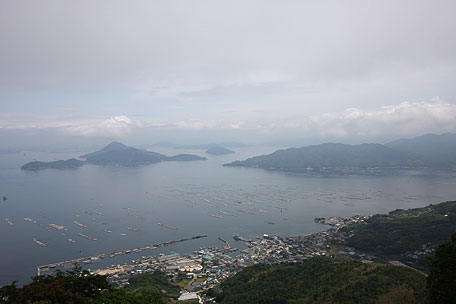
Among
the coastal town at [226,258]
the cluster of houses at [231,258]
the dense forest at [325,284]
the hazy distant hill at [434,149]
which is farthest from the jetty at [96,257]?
the hazy distant hill at [434,149]

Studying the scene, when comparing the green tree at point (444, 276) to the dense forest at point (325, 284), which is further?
the dense forest at point (325, 284)

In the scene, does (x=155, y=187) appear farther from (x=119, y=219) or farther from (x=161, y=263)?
(x=161, y=263)

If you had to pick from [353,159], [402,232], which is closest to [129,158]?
[353,159]

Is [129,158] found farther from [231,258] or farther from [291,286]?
[291,286]

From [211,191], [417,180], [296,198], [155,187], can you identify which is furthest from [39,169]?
[417,180]

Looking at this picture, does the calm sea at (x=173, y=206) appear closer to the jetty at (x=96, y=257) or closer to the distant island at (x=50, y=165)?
the jetty at (x=96, y=257)

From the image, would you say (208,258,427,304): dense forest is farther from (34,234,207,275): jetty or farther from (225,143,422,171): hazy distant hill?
(225,143,422,171): hazy distant hill

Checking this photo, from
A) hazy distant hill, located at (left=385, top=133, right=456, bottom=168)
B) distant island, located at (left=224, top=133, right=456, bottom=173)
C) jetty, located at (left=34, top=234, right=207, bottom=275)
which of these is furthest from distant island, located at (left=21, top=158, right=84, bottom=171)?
hazy distant hill, located at (left=385, top=133, right=456, bottom=168)

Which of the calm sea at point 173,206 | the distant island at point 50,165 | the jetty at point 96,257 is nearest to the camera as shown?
the jetty at point 96,257

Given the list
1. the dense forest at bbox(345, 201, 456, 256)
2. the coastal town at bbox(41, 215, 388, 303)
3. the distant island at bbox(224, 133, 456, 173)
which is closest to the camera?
the coastal town at bbox(41, 215, 388, 303)
